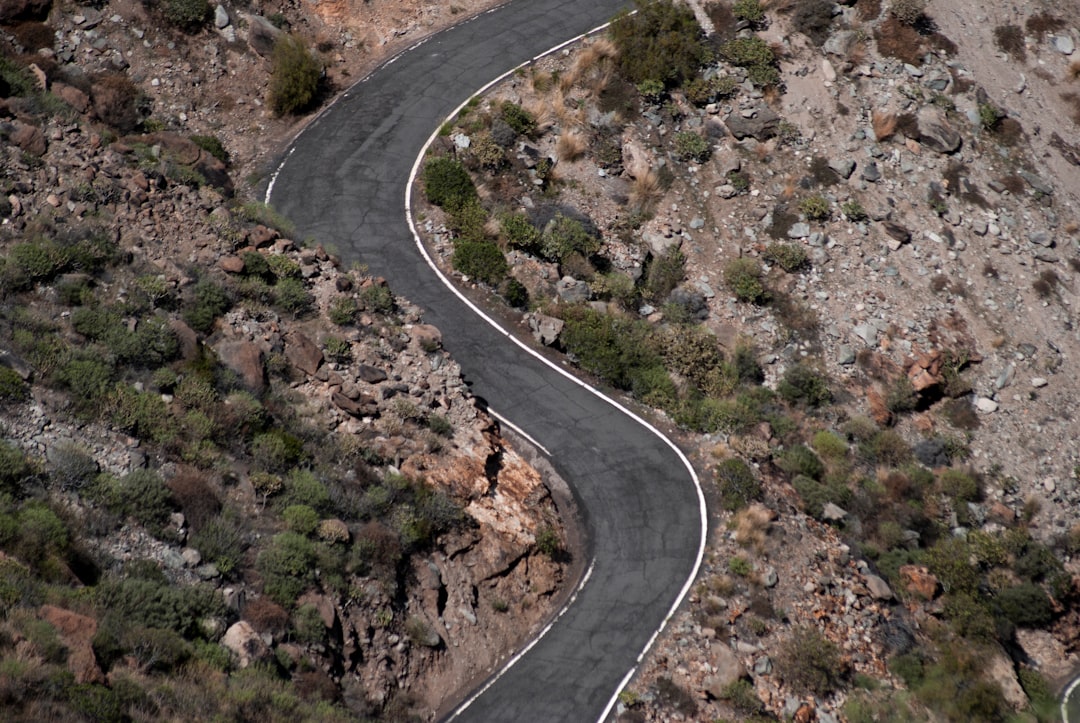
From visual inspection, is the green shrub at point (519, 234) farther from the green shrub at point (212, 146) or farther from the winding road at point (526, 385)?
the green shrub at point (212, 146)

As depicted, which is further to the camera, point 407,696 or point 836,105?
point 836,105

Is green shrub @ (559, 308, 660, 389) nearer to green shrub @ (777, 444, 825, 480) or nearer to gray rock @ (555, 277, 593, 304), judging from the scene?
gray rock @ (555, 277, 593, 304)

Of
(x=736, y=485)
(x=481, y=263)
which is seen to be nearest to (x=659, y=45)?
(x=481, y=263)

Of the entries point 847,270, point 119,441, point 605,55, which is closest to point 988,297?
point 847,270

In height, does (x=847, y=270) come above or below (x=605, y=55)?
below

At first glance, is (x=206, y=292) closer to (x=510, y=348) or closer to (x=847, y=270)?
(x=510, y=348)

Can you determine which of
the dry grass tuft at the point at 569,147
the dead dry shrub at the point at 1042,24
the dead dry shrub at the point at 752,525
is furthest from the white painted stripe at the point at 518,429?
the dead dry shrub at the point at 1042,24
